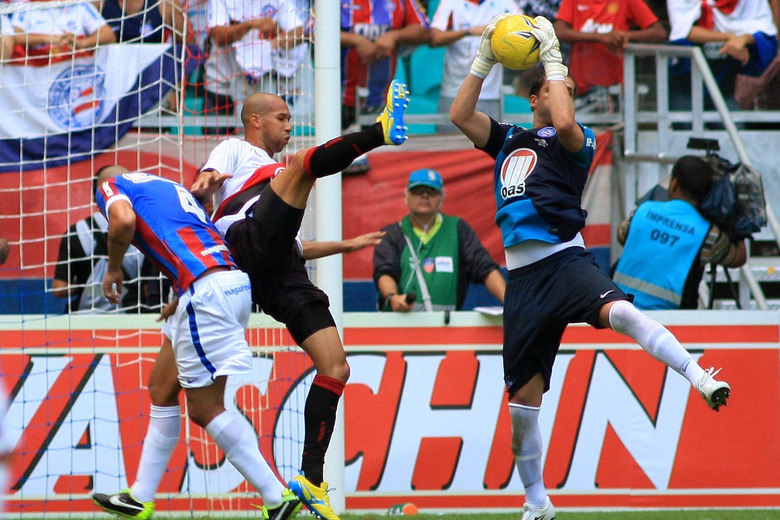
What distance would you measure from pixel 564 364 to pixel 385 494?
5.12ft

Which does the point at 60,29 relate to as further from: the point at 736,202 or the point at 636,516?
the point at 636,516

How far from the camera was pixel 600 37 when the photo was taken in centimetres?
893

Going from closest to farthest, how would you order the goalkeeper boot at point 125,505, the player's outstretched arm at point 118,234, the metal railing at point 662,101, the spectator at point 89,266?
the player's outstretched arm at point 118,234 < the goalkeeper boot at point 125,505 < the spectator at point 89,266 < the metal railing at point 662,101

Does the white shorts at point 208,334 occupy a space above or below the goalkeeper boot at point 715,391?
above

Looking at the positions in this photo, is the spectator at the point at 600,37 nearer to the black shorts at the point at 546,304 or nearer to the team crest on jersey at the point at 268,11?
the team crest on jersey at the point at 268,11

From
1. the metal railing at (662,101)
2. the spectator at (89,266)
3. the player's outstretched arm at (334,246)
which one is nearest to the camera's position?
the player's outstretched arm at (334,246)

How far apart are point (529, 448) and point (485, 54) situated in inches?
81.9

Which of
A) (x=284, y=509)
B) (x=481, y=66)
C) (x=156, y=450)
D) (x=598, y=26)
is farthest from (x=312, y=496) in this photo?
(x=598, y=26)

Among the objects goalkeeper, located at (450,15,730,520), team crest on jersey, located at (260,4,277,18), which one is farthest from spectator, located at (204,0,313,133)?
goalkeeper, located at (450,15,730,520)

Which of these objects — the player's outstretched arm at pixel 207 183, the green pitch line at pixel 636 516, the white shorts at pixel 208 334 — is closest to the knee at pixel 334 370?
the white shorts at pixel 208 334

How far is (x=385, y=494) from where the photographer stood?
7.42m

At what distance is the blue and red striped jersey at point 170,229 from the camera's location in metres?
5.03

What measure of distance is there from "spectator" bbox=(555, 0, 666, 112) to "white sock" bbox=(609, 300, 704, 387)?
14.0 feet

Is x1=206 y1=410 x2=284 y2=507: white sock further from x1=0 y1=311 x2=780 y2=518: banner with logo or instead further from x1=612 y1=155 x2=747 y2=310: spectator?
x1=612 y1=155 x2=747 y2=310: spectator
